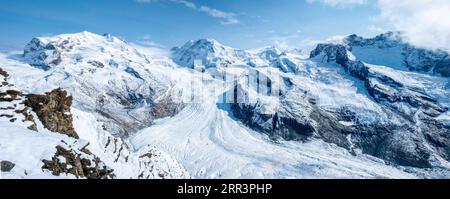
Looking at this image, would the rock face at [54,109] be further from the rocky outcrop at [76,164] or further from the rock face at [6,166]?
the rock face at [6,166]

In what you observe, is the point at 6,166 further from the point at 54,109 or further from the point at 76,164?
the point at 54,109

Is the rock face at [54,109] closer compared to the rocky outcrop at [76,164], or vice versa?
the rocky outcrop at [76,164]

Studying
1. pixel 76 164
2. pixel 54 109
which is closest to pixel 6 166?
pixel 76 164

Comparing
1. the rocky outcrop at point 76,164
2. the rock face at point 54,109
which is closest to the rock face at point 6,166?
the rocky outcrop at point 76,164
